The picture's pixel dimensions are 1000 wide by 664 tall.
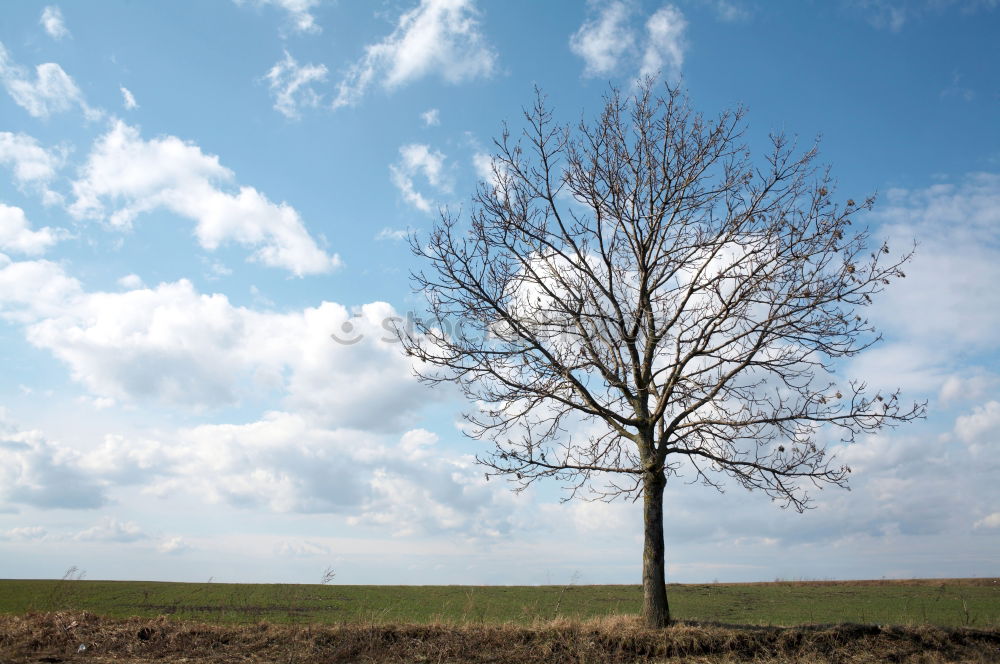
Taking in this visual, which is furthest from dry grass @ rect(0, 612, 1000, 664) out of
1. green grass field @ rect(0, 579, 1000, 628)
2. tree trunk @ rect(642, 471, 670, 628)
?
green grass field @ rect(0, 579, 1000, 628)

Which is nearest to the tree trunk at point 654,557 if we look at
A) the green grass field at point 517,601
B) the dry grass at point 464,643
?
the dry grass at point 464,643

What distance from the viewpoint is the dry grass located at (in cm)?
941

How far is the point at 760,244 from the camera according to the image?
11664 millimetres

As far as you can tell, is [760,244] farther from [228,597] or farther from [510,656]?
[228,597]

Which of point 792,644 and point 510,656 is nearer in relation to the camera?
point 510,656

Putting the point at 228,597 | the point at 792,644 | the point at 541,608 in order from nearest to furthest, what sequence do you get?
the point at 792,644 < the point at 541,608 < the point at 228,597

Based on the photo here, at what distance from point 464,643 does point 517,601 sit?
13.8 meters

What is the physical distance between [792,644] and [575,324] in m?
6.49

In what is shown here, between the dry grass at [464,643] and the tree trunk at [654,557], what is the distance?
0.30 m

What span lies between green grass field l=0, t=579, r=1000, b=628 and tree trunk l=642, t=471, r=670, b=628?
5.22 m

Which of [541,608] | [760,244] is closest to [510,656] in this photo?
[760,244]

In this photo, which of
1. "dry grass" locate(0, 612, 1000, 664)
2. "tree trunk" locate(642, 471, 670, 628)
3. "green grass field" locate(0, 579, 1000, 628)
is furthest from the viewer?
"green grass field" locate(0, 579, 1000, 628)

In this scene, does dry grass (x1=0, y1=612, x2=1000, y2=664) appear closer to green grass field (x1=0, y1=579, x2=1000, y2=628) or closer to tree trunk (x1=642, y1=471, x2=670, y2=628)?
tree trunk (x1=642, y1=471, x2=670, y2=628)

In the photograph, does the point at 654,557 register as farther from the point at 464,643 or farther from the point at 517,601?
the point at 517,601
